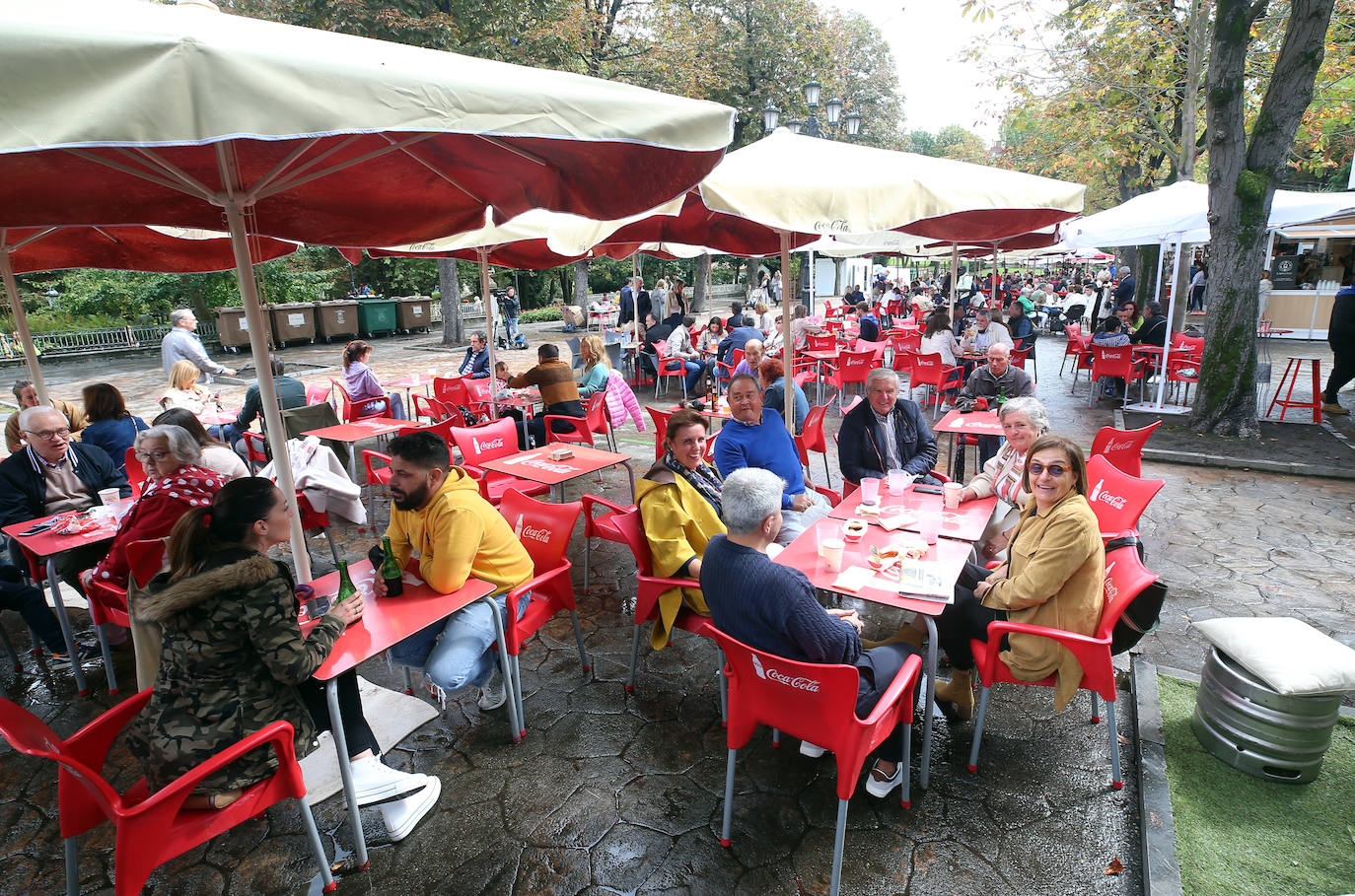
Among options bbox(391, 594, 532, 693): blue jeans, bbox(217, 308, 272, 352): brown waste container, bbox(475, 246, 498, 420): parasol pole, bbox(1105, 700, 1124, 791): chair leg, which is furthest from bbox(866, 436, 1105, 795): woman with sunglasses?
bbox(217, 308, 272, 352): brown waste container

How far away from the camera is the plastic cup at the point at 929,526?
3.52 meters

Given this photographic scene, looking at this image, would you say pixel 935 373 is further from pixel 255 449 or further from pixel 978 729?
pixel 255 449

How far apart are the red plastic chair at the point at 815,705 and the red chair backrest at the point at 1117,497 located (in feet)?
6.52

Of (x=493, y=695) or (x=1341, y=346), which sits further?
(x=1341, y=346)

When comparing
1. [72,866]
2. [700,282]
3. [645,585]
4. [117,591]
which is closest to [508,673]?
[645,585]

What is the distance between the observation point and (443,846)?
2.85 meters

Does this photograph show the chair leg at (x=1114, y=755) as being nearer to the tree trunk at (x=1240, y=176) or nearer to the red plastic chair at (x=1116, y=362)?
the tree trunk at (x=1240, y=176)

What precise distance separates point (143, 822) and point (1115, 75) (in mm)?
19163

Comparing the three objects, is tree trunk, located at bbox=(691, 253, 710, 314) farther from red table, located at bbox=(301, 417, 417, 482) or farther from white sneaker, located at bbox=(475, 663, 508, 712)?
white sneaker, located at bbox=(475, 663, 508, 712)

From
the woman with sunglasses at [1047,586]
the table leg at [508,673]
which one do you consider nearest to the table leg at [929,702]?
the woman with sunglasses at [1047,586]

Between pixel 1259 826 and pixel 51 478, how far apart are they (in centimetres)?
711

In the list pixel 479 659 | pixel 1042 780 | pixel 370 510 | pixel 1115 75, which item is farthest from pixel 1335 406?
pixel 370 510

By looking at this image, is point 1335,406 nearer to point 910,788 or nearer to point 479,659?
point 910,788

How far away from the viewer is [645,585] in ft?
11.6
